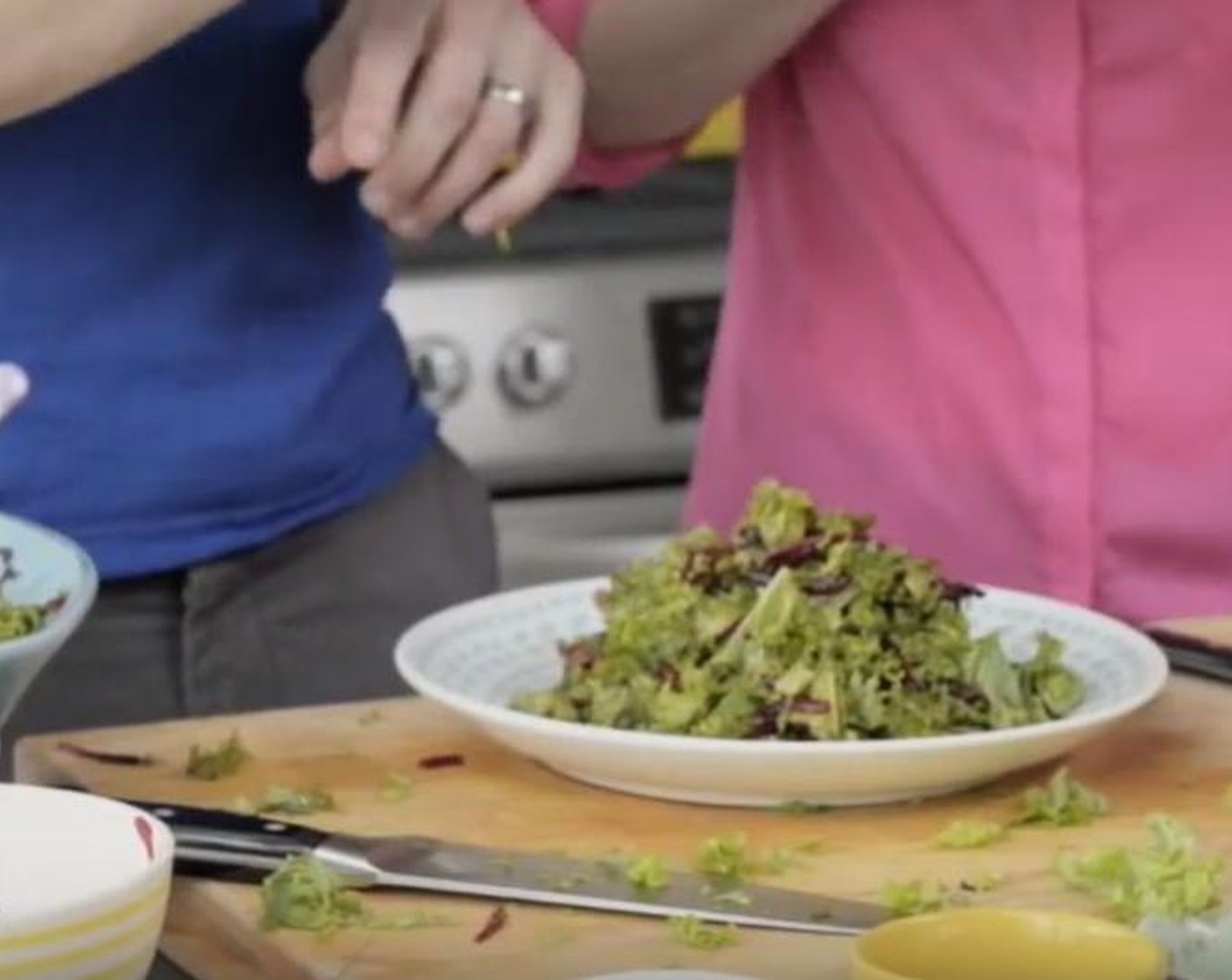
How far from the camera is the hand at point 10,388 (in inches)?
44.0

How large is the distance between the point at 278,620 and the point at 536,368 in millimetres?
917

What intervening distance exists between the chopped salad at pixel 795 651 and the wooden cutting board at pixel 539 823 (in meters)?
0.03

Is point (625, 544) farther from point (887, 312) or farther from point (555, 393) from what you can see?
point (887, 312)

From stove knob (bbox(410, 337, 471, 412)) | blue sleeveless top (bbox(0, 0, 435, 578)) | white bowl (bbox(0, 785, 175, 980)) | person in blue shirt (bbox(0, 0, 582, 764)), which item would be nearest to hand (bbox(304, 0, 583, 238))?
person in blue shirt (bbox(0, 0, 582, 764))

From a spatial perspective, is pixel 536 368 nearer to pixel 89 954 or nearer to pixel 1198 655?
pixel 1198 655

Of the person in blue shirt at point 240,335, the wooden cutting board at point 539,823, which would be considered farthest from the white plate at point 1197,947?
the person in blue shirt at point 240,335

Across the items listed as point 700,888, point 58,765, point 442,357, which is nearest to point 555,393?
point 442,357

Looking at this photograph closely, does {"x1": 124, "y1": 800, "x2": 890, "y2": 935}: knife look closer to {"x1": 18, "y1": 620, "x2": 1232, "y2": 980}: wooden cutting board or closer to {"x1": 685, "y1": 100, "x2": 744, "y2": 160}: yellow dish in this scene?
{"x1": 18, "y1": 620, "x2": 1232, "y2": 980}: wooden cutting board


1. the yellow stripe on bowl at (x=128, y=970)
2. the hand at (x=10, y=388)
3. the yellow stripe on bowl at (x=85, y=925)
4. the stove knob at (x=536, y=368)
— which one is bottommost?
the stove knob at (x=536, y=368)

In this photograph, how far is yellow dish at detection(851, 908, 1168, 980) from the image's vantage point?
0.77 m

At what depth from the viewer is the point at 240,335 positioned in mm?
1354

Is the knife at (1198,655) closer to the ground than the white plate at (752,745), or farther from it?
closer to the ground

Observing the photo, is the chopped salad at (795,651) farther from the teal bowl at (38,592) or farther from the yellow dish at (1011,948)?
the yellow dish at (1011,948)

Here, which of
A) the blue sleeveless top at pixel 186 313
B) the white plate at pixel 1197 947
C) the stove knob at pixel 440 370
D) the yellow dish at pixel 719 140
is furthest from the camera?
the yellow dish at pixel 719 140
